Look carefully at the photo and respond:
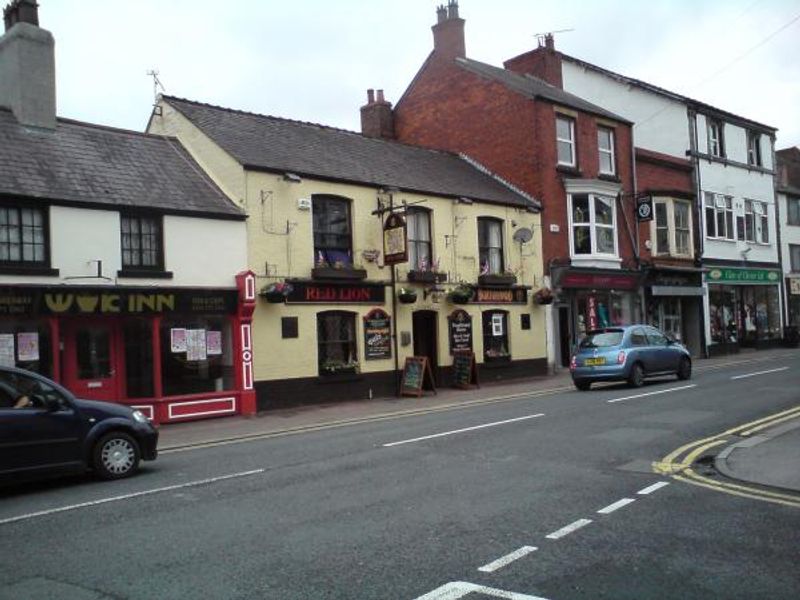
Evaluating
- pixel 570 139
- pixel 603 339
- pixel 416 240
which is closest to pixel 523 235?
pixel 416 240

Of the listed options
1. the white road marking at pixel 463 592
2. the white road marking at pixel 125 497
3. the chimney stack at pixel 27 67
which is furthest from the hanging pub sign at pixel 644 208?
the white road marking at pixel 463 592

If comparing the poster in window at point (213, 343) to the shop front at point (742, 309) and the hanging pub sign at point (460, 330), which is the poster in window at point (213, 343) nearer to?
the hanging pub sign at point (460, 330)

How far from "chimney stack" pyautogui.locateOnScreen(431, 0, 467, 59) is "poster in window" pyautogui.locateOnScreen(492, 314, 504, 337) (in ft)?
36.9

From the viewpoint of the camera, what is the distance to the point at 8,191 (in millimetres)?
14250

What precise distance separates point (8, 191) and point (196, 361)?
17.2 ft

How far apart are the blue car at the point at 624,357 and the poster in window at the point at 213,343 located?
9.07 m

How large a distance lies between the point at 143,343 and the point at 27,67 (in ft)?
21.5

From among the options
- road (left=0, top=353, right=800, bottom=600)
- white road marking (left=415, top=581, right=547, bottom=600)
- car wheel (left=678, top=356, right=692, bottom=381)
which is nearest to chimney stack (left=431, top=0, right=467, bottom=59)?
car wheel (left=678, top=356, right=692, bottom=381)

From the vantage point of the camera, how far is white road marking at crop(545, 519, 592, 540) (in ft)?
19.9

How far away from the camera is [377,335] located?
20.5 metres

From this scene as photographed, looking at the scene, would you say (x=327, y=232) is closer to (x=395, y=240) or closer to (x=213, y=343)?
(x=395, y=240)

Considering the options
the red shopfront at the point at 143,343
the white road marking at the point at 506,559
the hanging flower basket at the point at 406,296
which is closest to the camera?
the white road marking at the point at 506,559

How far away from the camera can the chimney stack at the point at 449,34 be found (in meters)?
29.2

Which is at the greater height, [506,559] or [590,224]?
[590,224]
